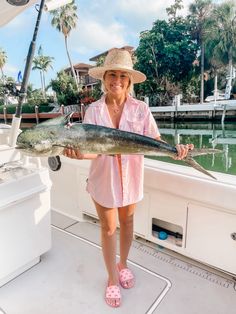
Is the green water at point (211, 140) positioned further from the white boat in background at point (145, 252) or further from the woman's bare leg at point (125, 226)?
the woman's bare leg at point (125, 226)

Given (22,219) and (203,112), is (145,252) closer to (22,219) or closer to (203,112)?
(22,219)

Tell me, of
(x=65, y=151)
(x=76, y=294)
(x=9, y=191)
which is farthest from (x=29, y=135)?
(x=76, y=294)

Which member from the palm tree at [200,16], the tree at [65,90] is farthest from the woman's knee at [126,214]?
the palm tree at [200,16]

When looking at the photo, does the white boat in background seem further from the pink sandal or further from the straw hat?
the straw hat

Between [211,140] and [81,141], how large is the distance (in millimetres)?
13235

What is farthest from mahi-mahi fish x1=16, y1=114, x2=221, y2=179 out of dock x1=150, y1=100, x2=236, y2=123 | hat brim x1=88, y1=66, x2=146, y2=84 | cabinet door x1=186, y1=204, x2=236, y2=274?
dock x1=150, y1=100, x2=236, y2=123

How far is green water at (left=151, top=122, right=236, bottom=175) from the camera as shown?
28.7 feet

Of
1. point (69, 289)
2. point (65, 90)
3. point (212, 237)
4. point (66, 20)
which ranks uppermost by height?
point (66, 20)

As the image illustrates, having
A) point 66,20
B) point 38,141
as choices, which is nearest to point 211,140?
point 38,141

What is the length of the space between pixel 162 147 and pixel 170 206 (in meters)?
0.79

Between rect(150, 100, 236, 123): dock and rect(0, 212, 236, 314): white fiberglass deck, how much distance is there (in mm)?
18872

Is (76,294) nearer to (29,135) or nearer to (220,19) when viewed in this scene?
(29,135)

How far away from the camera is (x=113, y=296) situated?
1587 mm

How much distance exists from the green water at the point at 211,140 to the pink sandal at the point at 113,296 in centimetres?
144
